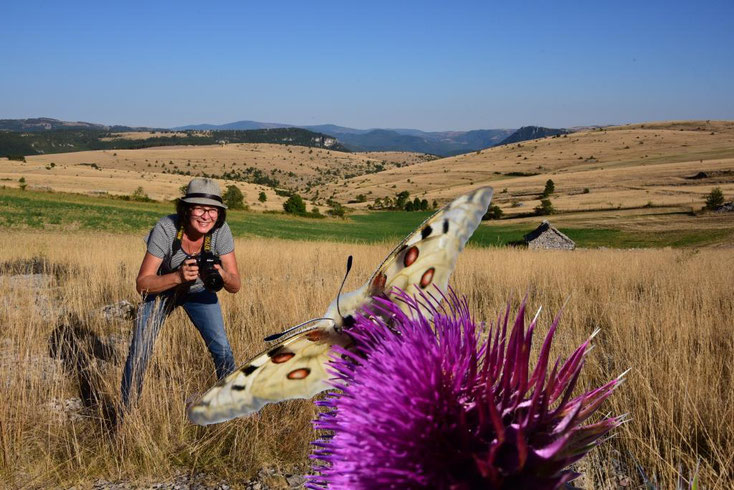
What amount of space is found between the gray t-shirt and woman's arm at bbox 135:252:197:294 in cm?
7

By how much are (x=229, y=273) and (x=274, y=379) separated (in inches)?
119

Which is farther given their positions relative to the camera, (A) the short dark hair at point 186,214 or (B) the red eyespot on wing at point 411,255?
(A) the short dark hair at point 186,214

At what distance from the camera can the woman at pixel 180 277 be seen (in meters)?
3.57

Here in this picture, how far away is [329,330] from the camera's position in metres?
0.85

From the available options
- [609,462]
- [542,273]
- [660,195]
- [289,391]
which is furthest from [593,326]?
[660,195]

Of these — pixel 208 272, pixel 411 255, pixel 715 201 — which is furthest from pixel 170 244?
pixel 715 201

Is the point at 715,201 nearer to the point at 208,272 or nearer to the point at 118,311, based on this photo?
the point at 118,311

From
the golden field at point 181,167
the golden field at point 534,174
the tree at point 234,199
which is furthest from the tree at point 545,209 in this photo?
the golden field at point 181,167

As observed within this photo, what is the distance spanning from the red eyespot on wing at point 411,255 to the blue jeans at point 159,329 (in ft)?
9.42

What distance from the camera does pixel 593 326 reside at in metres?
6.06

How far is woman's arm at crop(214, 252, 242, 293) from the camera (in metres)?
3.66

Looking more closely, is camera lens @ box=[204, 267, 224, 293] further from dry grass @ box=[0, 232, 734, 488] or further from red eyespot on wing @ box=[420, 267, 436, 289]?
red eyespot on wing @ box=[420, 267, 436, 289]

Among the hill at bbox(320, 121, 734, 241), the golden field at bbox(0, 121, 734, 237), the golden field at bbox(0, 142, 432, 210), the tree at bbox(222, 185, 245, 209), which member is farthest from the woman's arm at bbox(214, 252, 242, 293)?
the golden field at bbox(0, 142, 432, 210)

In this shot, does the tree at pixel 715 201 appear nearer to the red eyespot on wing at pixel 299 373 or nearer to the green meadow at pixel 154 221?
the green meadow at pixel 154 221
